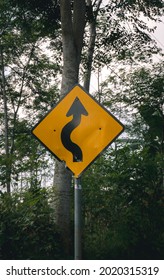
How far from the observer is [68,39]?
9477 mm

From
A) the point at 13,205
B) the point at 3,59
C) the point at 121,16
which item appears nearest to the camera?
the point at 13,205

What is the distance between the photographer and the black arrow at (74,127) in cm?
394

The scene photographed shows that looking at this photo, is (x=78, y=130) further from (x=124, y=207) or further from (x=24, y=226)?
(x=124, y=207)

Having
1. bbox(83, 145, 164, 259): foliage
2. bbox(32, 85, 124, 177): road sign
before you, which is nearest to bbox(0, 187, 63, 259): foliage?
bbox(83, 145, 164, 259): foliage

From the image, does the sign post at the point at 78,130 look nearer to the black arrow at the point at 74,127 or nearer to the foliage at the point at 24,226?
the black arrow at the point at 74,127

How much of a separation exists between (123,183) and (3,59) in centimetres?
1955

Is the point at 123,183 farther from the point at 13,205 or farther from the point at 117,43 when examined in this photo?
the point at 117,43

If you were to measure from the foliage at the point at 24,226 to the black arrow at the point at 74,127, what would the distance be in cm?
265

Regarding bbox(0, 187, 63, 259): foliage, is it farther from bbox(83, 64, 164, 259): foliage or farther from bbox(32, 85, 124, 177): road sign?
bbox(32, 85, 124, 177): road sign

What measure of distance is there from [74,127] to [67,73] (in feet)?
17.9

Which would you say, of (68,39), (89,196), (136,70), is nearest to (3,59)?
(136,70)

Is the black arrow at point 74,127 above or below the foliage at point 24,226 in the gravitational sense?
above

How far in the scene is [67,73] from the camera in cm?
920

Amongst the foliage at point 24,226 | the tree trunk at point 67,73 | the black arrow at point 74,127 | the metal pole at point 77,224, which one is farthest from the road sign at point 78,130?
the tree trunk at point 67,73
